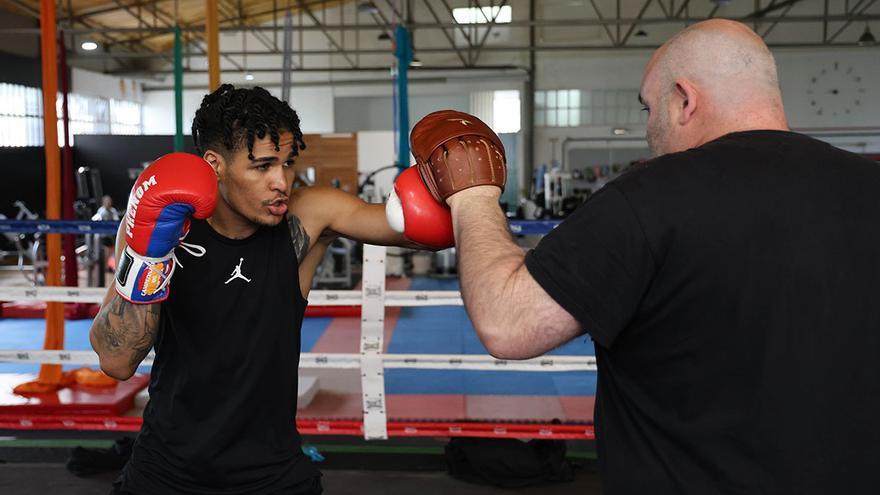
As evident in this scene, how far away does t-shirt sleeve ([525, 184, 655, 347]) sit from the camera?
3.47ft

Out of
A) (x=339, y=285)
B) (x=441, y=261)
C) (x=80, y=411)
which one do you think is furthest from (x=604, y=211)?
(x=441, y=261)

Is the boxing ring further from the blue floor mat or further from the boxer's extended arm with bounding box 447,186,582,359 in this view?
the boxer's extended arm with bounding box 447,186,582,359

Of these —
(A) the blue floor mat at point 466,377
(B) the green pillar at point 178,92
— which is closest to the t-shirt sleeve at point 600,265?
(A) the blue floor mat at point 466,377

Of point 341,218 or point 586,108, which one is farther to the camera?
point 586,108

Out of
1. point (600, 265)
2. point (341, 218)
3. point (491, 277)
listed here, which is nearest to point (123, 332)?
point (341, 218)

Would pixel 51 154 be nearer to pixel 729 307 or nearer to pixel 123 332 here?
pixel 123 332

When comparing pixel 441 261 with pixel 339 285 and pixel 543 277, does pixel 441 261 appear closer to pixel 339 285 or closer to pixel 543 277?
pixel 339 285

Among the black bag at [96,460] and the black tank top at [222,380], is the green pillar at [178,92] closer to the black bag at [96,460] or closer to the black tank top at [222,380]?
the black bag at [96,460]

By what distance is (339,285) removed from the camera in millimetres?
10102

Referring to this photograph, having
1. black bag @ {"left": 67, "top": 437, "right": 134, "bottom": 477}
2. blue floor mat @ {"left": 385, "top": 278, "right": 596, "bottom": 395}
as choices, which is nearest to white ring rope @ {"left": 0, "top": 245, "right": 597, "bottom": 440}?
black bag @ {"left": 67, "top": 437, "right": 134, "bottom": 477}

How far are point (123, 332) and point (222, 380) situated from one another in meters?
0.27

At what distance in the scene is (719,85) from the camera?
3.90ft

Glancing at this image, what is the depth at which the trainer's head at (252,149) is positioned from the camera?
1957 mm

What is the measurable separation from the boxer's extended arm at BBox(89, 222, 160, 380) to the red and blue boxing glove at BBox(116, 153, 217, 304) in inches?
3.2
